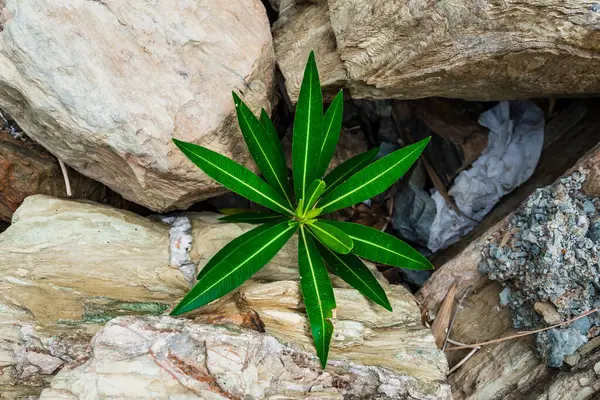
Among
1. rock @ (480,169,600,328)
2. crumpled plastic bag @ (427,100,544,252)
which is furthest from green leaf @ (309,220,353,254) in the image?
crumpled plastic bag @ (427,100,544,252)

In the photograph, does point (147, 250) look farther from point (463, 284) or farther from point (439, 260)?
point (439, 260)

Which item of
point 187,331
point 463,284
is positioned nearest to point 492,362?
point 463,284

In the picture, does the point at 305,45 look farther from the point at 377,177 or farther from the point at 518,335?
the point at 518,335

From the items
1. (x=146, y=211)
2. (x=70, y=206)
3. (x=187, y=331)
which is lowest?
(x=187, y=331)

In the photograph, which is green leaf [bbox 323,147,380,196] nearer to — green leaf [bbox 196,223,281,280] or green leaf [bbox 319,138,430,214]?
green leaf [bbox 319,138,430,214]

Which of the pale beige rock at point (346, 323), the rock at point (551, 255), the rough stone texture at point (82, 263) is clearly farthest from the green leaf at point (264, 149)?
the rock at point (551, 255)

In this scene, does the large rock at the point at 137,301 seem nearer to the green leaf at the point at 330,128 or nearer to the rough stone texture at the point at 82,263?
the rough stone texture at the point at 82,263
